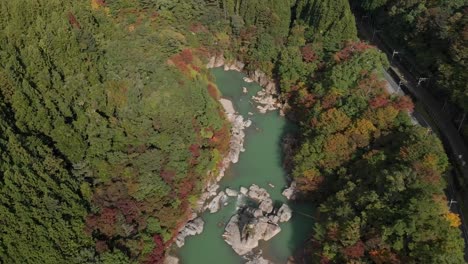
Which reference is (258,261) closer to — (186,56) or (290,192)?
(290,192)

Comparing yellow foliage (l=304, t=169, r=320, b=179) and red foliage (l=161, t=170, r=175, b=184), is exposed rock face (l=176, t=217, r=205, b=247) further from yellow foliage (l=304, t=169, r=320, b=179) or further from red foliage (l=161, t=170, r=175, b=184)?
yellow foliage (l=304, t=169, r=320, b=179)

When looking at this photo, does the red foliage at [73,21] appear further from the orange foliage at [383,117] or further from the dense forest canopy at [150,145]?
the orange foliage at [383,117]

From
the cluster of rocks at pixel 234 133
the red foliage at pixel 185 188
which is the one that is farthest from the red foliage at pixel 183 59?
the red foliage at pixel 185 188

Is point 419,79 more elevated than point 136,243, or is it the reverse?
point 419,79

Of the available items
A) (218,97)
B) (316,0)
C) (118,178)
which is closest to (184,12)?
(218,97)

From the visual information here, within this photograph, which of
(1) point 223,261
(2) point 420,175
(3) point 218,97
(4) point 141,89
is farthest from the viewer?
(3) point 218,97

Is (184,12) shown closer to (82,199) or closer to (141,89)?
(141,89)
